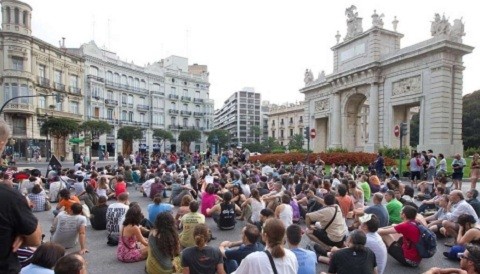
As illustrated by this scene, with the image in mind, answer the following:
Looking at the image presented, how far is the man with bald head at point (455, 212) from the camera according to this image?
683cm

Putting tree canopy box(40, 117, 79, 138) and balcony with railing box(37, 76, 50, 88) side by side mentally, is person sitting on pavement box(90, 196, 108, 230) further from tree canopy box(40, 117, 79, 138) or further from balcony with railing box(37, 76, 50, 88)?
balcony with railing box(37, 76, 50, 88)

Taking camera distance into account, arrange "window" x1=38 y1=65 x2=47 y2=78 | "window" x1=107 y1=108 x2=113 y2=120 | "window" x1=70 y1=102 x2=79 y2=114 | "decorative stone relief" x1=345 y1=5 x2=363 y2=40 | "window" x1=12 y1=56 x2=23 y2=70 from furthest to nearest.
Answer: "window" x1=107 y1=108 x2=113 y2=120 < "window" x1=70 y1=102 x2=79 y2=114 < "window" x1=38 y1=65 x2=47 y2=78 < "window" x1=12 y1=56 x2=23 y2=70 < "decorative stone relief" x1=345 y1=5 x2=363 y2=40

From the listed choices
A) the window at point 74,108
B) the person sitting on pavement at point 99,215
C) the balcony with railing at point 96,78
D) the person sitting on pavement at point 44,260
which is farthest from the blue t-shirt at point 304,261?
the balcony with railing at point 96,78

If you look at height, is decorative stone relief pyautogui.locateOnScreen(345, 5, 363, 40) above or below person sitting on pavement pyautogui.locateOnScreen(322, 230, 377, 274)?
above

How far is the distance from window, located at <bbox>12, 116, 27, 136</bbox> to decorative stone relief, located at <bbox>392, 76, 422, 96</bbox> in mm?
41113

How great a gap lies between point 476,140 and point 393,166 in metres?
32.0

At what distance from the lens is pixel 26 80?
3888cm

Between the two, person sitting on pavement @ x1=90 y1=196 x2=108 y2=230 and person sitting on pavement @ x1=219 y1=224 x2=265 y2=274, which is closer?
person sitting on pavement @ x1=219 y1=224 x2=265 y2=274

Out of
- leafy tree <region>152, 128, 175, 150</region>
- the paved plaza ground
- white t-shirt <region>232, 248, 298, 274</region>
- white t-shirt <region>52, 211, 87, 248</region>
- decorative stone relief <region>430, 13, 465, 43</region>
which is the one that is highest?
decorative stone relief <region>430, 13, 465, 43</region>

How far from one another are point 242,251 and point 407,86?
2506 cm

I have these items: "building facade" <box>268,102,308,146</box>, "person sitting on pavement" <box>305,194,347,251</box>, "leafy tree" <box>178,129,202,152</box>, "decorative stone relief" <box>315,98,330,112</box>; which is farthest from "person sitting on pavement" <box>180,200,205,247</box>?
"building facade" <box>268,102,308,146</box>

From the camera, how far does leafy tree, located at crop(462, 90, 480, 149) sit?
1738 inches

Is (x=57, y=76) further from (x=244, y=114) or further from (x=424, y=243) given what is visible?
(x=244, y=114)


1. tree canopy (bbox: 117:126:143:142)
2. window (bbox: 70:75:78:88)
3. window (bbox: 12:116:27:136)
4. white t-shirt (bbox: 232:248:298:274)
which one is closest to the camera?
white t-shirt (bbox: 232:248:298:274)
